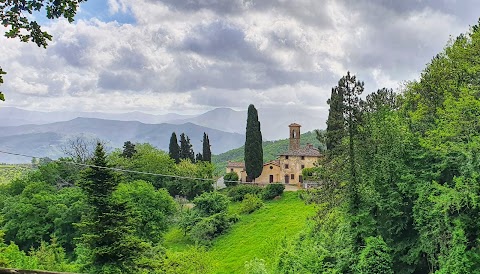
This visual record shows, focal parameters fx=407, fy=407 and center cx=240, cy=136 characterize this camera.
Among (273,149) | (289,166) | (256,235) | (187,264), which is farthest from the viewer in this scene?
(273,149)

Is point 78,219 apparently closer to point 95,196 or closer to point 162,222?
point 162,222

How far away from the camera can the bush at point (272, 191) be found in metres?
51.4

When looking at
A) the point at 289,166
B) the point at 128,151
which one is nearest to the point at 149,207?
the point at 289,166

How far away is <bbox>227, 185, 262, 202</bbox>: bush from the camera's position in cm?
5422

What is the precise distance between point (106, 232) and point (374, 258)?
485 inches

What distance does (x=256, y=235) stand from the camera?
37469 millimetres

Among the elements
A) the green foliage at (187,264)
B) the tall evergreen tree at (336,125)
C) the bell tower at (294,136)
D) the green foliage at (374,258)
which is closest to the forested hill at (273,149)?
the bell tower at (294,136)

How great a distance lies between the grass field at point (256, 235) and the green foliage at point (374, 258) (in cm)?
906

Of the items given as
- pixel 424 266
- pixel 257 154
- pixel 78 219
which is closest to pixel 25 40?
pixel 424 266

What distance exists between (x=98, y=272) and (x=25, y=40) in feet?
51.2

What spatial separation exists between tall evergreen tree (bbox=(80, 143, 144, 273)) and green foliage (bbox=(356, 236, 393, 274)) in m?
10.3

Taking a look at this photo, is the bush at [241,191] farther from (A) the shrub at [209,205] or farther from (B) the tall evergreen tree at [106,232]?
(B) the tall evergreen tree at [106,232]

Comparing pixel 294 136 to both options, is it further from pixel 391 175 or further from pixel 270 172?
pixel 391 175

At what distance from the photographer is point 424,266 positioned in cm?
1995
